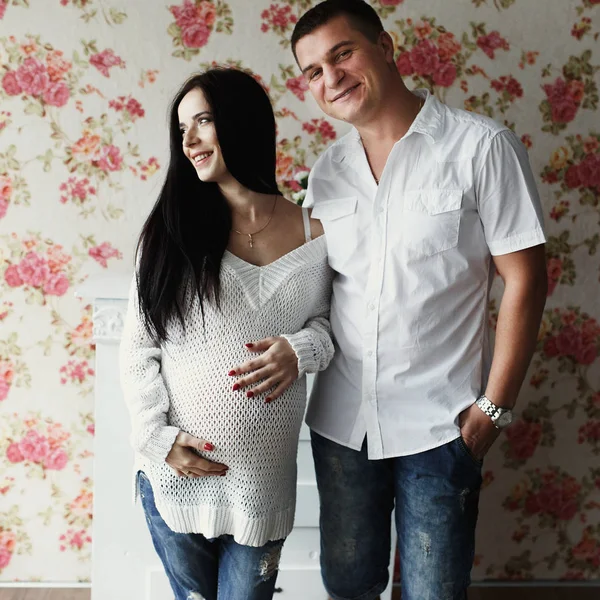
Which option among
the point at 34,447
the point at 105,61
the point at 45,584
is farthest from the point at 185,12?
the point at 45,584

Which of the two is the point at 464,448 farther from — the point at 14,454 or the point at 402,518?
the point at 14,454

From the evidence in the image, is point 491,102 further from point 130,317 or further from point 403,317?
point 130,317

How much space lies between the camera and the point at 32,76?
6.21 feet

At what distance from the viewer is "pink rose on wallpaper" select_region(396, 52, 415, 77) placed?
1.95 meters

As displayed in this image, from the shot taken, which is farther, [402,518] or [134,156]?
[134,156]

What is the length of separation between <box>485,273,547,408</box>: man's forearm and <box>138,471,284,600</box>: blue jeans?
49cm

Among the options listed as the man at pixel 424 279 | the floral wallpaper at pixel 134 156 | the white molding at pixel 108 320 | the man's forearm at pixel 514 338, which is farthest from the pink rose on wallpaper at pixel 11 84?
the man's forearm at pixel 514 338

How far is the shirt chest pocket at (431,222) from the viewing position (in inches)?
49.8

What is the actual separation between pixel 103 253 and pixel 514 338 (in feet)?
3.87

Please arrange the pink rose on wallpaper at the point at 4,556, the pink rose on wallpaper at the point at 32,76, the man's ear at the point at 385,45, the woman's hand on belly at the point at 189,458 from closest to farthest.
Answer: the woman's hand on belly at the point at 189,458 < the man's ear at the point at 385,45 < the pink rose on wallpaper at the point at 32,76 < the pink rose on wallpaper at the point at 4,556

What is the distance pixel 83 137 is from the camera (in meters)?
1.93

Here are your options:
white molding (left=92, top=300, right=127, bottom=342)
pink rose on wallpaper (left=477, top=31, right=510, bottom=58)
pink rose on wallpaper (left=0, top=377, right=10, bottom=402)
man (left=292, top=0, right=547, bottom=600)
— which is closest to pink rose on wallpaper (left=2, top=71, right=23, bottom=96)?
white molding (left=92, top=300, right=127, bottom=342)

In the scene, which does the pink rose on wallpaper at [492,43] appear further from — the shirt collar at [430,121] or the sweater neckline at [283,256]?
the sweater neckline at [283,256]

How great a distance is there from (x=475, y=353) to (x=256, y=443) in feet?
1.42
